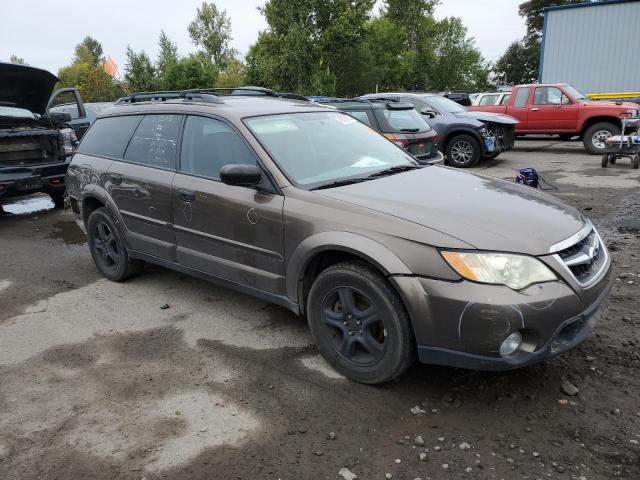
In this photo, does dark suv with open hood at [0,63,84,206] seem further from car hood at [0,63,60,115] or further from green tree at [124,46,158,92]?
green tree at [124,46,158,92]

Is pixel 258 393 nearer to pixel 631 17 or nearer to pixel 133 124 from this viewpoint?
pixel 133 124

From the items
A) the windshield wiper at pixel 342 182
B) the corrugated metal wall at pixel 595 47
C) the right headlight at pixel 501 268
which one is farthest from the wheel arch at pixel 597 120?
the right headlight at pixel 501 268

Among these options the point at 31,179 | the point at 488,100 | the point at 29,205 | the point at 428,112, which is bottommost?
the point at 29,205

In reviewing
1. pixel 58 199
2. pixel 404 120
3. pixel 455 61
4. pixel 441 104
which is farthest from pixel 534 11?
pixel 58 199

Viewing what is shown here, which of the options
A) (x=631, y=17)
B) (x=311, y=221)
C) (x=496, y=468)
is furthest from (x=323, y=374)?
(x=631, y=17)

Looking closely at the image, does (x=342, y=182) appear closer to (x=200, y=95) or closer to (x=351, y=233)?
(x=351, y=233)

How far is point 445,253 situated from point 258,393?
1391 mm

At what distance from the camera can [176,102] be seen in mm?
4496

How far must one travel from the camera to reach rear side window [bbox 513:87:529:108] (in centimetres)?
1437

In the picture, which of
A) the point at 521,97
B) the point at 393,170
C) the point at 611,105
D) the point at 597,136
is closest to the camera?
the point at 393,170

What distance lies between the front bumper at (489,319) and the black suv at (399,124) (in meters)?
6.02

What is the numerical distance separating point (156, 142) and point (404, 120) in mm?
5500

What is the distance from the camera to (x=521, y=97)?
47.5ft

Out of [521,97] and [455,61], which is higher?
[455,61]
